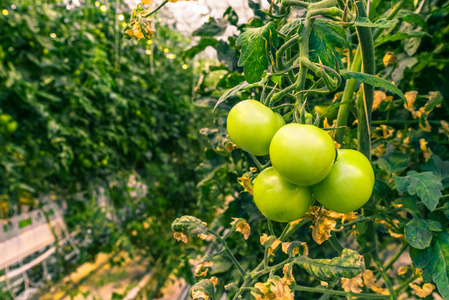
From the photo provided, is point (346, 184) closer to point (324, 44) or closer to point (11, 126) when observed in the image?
point (324, 44)

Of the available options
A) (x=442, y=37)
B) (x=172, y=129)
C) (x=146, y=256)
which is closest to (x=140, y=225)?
(x=146, y=256)

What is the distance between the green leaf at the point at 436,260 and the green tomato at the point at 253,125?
0.34 metres

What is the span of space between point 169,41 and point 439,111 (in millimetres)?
1909

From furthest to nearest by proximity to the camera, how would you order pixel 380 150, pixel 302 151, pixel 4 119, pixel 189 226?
pixel 4 119 → pixel 380 150 → pixel 189 226 → pixel 302 151

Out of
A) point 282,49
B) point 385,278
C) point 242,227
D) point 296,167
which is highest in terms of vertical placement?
point 282,49

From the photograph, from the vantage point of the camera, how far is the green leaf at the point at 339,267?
0.99 feet

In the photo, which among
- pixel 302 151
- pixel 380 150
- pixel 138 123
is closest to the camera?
pixel 302 151

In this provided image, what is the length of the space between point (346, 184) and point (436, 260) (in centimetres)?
28

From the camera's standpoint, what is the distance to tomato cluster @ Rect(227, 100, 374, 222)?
26cm

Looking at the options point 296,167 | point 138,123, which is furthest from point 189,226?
point 138,123

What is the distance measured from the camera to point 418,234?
426mm

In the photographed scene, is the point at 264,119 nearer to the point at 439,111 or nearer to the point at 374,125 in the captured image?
the point at 374,125

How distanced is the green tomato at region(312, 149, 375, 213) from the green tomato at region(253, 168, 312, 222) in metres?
0.02

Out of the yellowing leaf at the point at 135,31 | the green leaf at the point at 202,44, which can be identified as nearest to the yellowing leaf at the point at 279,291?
the yellowing leaf at the point at 135,31
